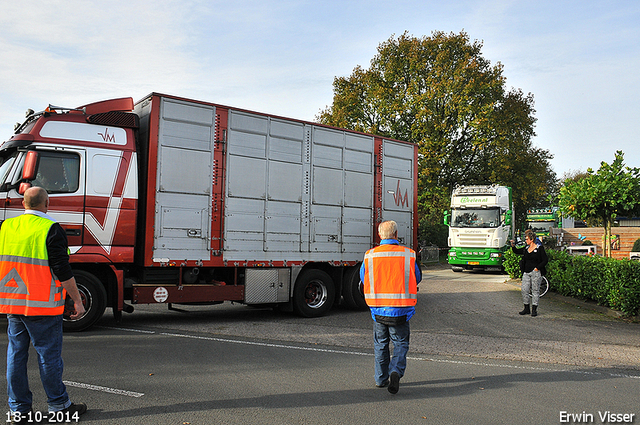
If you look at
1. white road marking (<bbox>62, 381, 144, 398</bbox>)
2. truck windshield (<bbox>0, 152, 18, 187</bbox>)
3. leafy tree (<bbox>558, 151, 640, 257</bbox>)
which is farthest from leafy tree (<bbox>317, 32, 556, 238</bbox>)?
white road marking (<bbox>62, 381, 144, 398</bbox>)

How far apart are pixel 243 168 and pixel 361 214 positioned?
307cm

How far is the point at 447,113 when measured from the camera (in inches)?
1182

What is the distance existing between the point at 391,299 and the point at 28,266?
3267 mm

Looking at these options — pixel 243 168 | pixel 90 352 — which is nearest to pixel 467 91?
pixel 243 168

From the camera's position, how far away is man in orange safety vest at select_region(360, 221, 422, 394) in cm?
548

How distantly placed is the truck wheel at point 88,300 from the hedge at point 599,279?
9743 mm

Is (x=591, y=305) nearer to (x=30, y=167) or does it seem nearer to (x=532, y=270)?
(x=532, y=270)

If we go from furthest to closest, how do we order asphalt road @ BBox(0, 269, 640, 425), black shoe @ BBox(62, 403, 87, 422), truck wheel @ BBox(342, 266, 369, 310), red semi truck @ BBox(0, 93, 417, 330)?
truck wheel @ BBox(342, 266, 369, 310) < red semi truck @ BBox(0, 93, 417, 330) < asphalt road @ BBox(0, 269, 640, 425) < black shoe @ BBox(62, 403, 87, 422)

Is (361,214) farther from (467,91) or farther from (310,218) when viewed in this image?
(467,91)

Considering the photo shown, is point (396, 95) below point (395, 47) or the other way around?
below

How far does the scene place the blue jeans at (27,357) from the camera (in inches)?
166

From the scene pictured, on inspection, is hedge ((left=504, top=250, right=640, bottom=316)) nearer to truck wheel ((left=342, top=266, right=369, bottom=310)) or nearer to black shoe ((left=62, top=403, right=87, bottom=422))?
truck wheel ((left=342, top=266, right=369, bottom=310))

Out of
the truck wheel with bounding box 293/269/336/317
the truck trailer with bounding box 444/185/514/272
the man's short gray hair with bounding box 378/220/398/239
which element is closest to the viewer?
the man's short gray hair with bounding box 378/220/398/239

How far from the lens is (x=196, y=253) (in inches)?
377
